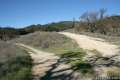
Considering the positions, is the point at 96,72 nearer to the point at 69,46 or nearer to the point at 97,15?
the point at 69,46

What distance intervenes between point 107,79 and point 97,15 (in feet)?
Result: 236

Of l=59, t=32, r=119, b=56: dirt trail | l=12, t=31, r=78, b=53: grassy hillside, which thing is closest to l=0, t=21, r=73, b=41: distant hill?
l=12, t=31, r=78, b=53: grassy hillside

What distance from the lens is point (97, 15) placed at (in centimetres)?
8044

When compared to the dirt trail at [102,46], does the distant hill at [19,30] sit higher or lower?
higher

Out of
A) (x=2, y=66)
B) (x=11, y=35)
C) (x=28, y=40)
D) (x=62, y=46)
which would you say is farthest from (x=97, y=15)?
(x=2, y=66)

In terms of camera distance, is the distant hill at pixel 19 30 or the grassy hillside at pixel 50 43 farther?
the distant hill at pixel 19 30

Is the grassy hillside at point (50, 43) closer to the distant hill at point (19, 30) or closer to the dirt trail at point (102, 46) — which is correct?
the dirt trail at point (102, 46)

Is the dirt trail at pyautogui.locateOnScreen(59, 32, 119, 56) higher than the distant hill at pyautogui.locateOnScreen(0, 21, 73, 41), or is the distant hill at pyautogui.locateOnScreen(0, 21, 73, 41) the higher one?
the distant hill at pyautogui.locateOnScreen(0, 21, 73, 41)

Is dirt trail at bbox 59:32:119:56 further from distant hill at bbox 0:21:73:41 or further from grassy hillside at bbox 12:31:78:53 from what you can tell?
distant hill at bbox 0:21:73:41

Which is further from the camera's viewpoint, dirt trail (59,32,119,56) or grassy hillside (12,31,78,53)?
grassy hillside (12,31,78,53)

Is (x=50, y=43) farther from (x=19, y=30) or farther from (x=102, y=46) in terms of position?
(x=19, y=30)

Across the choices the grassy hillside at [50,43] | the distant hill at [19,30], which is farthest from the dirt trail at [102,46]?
the distant hill at [19,30]

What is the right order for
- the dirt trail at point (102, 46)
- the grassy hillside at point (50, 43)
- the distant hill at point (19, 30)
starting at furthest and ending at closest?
the distant hill at point (19, 30) < the grassy hillside at point (50, 43) < the dirt trail at point (102, 46)

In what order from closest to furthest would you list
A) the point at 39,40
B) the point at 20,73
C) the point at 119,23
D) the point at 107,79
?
the point at 107,79
the point at 20,73
the point at 39,40
the point at 119,23
